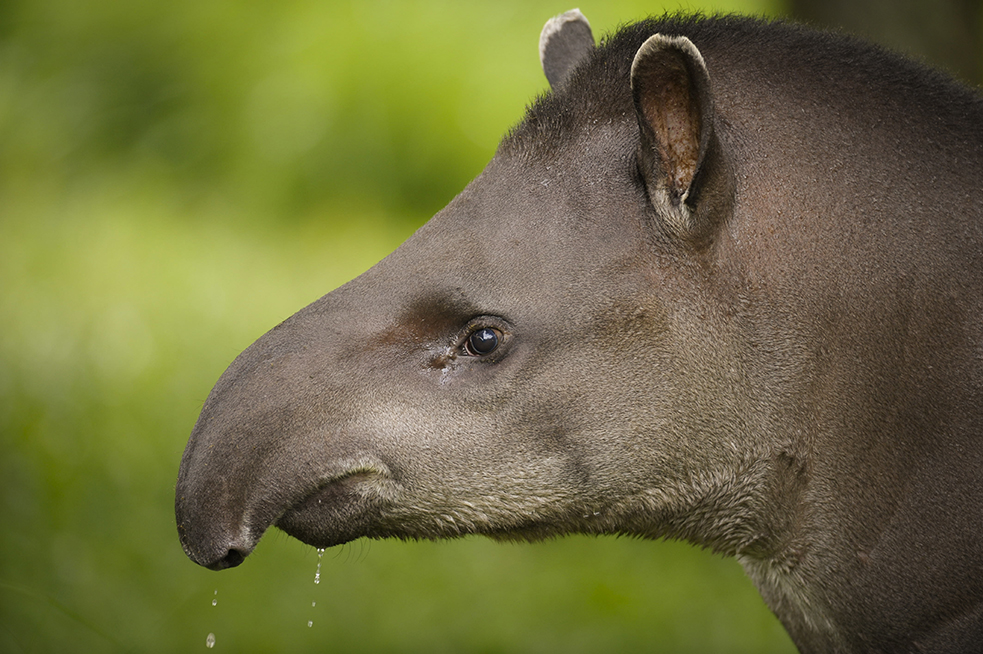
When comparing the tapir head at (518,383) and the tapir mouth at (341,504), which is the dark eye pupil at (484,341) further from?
the tapir mouth at (341,504)

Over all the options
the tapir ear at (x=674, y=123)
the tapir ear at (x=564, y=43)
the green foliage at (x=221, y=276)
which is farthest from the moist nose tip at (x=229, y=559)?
the green foliage at (x=221, y=276)

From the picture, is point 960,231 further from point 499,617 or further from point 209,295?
point 209,295

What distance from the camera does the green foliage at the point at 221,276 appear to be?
7.36 meters

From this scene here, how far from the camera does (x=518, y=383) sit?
3.31 meters

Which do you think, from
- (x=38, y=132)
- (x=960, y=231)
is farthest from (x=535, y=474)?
(x=38, y=132)

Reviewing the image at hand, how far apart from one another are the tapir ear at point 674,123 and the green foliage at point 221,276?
186 inches

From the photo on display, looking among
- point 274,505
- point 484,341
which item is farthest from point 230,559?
point 484,341

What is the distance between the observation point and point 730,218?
331 centimetres

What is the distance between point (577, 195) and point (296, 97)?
5369 millimetres

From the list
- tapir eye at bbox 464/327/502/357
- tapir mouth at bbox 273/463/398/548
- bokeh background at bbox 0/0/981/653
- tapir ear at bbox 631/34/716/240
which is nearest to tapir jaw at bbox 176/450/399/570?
tapir mouth at bbox 273/463/398/548

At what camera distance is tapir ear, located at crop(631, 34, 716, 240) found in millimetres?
3053

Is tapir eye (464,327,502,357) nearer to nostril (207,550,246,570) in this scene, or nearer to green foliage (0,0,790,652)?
nostril (207,550,246,570)

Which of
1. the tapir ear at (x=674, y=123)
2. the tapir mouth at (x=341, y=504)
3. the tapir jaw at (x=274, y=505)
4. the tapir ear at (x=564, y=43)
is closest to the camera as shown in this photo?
the tapir ear at (x=674, y=123)

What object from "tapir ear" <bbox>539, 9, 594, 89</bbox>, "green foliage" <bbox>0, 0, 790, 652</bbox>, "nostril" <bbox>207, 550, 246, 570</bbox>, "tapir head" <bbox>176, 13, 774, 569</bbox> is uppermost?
"tapir ear" <bbox>539, 9, 594, 89</bbox>
